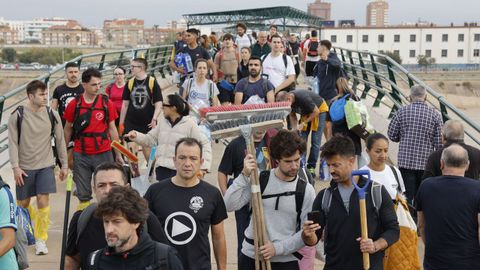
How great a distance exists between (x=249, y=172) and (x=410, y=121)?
3.22 metres

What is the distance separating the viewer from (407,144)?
24.4ft

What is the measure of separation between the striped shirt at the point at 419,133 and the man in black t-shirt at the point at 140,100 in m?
3.19

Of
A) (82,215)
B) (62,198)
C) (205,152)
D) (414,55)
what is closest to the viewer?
(82,215)

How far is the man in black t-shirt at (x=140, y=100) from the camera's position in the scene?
9070 mm

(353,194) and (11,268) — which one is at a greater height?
(353,194)

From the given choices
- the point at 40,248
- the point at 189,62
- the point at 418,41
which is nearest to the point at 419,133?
the point at 40,248

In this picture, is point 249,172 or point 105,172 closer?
point 105,172

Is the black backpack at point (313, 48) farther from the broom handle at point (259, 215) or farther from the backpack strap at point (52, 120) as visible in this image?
the broom handle at point (259, 215)

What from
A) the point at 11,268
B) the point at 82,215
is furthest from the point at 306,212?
the point at 11,268

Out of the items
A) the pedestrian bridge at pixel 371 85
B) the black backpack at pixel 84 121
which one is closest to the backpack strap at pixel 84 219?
the black backpack at pixel 84 121

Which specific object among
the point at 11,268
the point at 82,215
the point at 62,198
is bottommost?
the point at 62,198

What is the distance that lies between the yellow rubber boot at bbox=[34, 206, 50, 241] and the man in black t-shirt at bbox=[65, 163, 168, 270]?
3208 mm

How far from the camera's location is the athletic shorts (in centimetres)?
721

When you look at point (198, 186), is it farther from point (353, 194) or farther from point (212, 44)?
point (212, 44)
